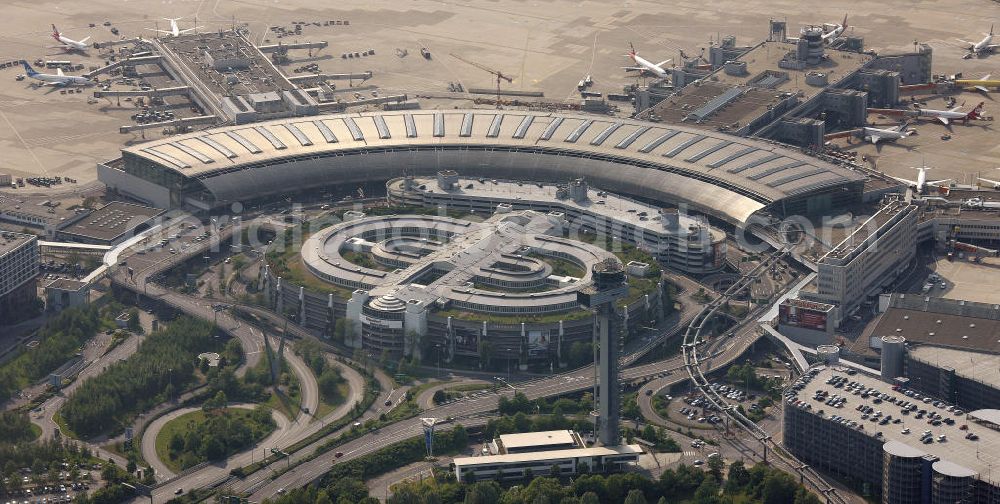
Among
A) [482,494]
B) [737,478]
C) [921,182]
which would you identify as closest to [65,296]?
[482,494]

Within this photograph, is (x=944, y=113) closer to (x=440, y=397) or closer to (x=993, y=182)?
(x=993, y=182)

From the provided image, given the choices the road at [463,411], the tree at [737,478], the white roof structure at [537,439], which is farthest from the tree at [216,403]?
the tree at [737,478]

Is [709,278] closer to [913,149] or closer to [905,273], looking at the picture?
[905,273]

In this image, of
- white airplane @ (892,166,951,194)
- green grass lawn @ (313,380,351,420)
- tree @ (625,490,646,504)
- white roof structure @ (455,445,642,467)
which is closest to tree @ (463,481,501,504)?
white roof structure @ (455,445,642,467)

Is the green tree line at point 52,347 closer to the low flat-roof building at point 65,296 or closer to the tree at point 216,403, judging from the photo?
the low flat-roof building at point 65,296

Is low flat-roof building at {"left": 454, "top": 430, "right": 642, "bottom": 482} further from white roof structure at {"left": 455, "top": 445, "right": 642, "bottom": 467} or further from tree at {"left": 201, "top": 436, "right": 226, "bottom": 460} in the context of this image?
tree at {"left": 201, "top": 436, "right": 226, "bottom": 460}

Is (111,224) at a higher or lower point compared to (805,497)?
higher
